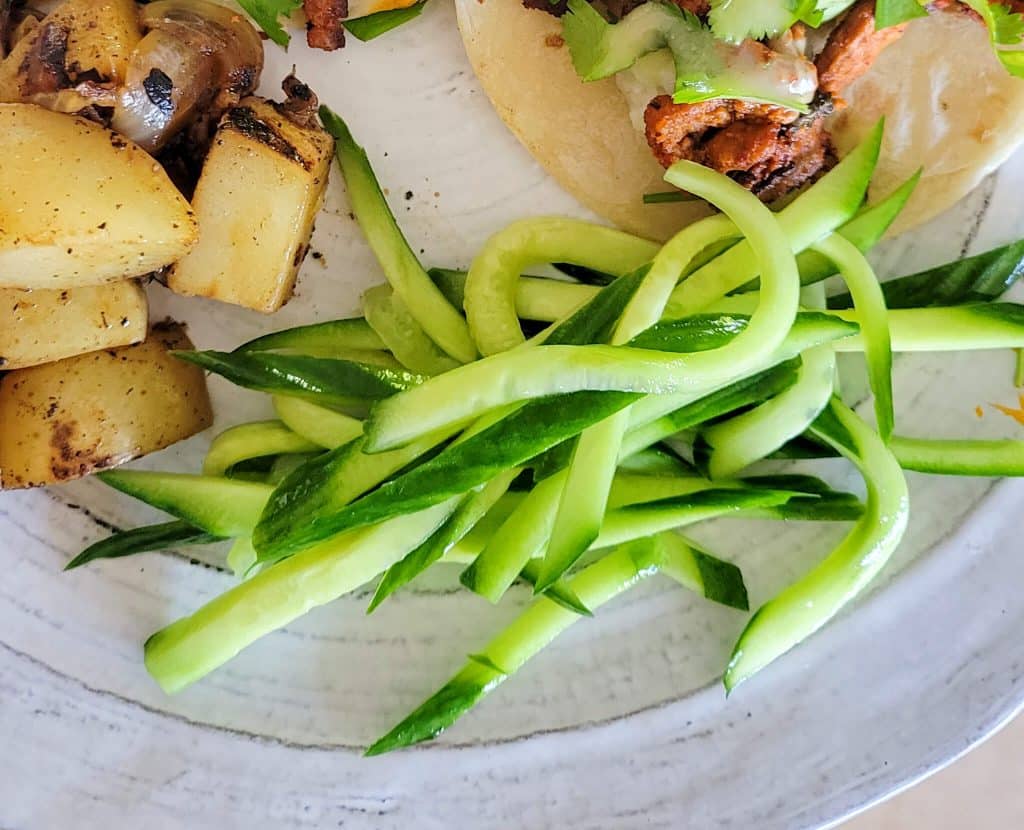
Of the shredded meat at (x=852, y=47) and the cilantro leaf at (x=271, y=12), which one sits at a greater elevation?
the cilantro leaf at (x=271, y=12)

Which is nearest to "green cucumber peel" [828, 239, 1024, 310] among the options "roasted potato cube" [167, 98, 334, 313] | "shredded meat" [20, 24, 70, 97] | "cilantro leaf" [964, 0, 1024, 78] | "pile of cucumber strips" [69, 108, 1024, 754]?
Answer: "pile of cucumber strips" [69, 108, 1024, 754]

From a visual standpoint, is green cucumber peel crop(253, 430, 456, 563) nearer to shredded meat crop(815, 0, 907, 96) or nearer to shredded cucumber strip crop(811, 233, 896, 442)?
shredded cucumber strip crop(811, 233, 896, 442)

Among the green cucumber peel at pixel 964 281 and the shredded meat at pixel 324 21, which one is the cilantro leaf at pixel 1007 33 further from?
the shredded meat at pixel 324 21

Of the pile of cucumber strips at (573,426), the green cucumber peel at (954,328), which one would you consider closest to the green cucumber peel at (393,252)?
the pile of cucumber strips at (573,426)

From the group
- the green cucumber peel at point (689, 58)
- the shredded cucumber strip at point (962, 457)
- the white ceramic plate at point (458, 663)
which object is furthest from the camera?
the white ceramic plate at point (458, 663)

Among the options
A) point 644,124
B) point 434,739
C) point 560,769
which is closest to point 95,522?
point 434,739

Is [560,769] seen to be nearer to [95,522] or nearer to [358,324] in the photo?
[358,324]
